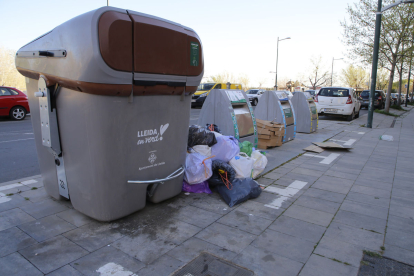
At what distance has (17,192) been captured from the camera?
3.94 metres

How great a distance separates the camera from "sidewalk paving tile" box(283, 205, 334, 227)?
10.8 feet

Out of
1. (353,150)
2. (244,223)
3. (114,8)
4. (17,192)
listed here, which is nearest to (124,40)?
(114,8)

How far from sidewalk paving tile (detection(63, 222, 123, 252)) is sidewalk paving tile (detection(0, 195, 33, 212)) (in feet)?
3.60

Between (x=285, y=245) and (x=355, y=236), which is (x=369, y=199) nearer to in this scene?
(x=355, y=236)

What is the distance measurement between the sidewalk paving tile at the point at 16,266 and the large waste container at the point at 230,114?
163 inches

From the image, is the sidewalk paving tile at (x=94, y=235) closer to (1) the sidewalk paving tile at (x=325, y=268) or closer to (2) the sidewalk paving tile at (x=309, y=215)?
(1) the sidewalk paving tile at (x=325, y=268)

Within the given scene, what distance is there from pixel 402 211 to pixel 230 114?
327 centimetres

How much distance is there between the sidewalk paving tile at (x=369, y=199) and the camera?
387 centimetres

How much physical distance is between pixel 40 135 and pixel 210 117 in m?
3.44

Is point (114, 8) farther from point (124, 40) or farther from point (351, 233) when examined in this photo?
point (351, 233)

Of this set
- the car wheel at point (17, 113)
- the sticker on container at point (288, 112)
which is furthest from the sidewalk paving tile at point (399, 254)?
the car wheel at point (17, 113)

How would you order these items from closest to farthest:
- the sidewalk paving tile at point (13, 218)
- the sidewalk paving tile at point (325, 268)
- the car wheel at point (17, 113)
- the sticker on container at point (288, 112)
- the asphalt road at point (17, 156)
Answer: the sidewalk paving tile at point (325, 268)
the sidewalk paving tile at point (13, 218)
the asphalt road at point (17, 156)
the sticker on container at point (288, 112)
the car wheel at point (17, 113)

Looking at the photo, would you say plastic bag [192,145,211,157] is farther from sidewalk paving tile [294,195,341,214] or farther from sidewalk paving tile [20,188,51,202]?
sidewalk paving tile [20,188,51,202]

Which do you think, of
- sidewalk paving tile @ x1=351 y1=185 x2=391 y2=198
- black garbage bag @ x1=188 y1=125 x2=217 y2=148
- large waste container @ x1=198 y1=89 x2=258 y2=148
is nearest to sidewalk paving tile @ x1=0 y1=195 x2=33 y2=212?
black garbage bag @ x1=188 y1=125 x2=217 y2=148
